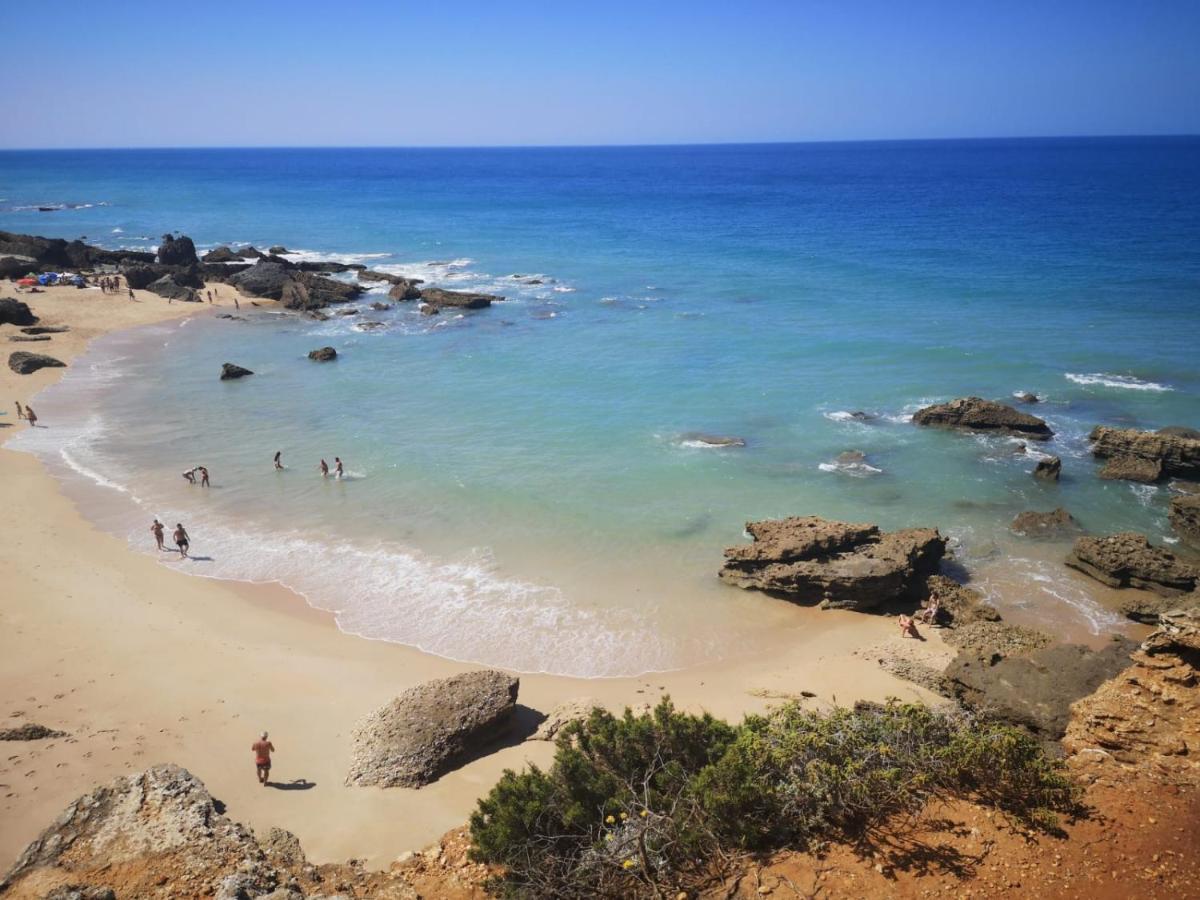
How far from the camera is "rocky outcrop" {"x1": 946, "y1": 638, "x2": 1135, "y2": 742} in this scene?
11.6 metres

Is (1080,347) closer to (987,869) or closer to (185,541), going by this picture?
(987,869)

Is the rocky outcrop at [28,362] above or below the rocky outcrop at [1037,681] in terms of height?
above

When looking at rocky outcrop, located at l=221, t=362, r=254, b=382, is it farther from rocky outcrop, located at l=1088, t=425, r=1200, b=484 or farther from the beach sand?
rocky outcrop, located at l=1088, t=425, r=1200, b=484

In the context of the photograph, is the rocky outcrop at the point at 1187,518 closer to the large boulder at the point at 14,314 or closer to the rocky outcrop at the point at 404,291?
the rocky outcrop at the point at 404,291

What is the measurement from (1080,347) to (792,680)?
3054 cm

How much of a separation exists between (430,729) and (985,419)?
23334 millimetres

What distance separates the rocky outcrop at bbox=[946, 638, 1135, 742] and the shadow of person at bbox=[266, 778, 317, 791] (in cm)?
1113

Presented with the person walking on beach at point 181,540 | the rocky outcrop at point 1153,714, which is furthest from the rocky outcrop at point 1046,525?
the person walking on beach at point 181,540

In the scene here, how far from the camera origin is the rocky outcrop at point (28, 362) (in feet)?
115

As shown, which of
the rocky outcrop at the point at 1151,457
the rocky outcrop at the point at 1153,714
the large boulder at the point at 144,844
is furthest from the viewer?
the rocky outcrop at the point at 1151,457

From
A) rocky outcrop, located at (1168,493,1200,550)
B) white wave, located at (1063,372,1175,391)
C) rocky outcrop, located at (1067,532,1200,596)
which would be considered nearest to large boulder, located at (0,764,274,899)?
rocky outcrop, located at (1067,532,1200,596)

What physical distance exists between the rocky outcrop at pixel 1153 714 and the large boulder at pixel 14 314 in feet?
169

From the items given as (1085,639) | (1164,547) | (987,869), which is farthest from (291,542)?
(1164,547)

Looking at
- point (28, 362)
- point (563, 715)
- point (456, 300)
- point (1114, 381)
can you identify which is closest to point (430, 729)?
point (563, 715)
